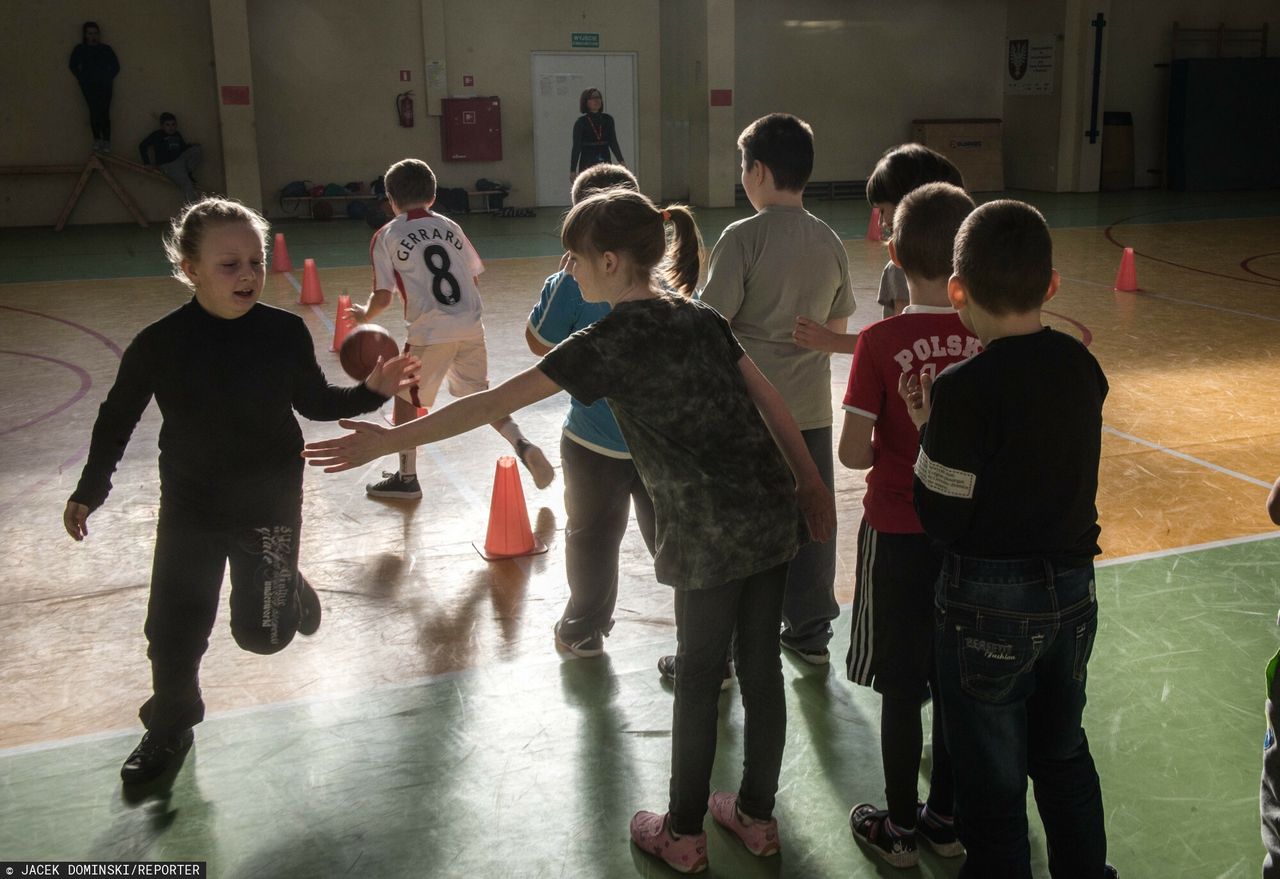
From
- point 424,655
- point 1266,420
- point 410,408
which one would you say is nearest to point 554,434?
point 410,408

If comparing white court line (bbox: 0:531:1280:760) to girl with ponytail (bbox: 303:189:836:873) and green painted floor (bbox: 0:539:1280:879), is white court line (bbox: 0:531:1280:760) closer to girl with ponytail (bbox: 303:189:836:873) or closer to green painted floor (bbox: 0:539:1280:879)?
green painted floor (bbox: 0:539:1280:879)

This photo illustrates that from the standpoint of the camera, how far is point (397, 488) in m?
5.79

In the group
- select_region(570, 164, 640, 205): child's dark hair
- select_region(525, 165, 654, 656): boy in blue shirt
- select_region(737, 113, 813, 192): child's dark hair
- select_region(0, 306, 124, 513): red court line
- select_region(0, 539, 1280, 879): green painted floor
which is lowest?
select_region(0, 539, 1280, 879): green painted floor

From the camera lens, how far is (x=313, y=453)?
2.61 m

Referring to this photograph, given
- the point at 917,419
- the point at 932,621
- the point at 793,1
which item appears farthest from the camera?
the point at 793,1

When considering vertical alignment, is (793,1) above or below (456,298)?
above

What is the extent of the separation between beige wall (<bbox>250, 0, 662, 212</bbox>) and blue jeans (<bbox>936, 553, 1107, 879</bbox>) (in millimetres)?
17872

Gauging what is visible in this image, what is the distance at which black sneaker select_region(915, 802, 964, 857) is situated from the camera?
114 inches

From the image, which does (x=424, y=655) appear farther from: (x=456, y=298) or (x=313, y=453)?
(x=456, y=298)

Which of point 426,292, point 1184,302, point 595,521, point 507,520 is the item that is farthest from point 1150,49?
point 595,521

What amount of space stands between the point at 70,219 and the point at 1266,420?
17108 mm

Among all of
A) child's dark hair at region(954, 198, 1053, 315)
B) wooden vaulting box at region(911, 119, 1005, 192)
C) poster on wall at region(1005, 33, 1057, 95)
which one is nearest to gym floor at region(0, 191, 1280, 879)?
child's dark hair at region(954, 198, 1053, 315)

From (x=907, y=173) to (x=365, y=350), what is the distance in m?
1.71

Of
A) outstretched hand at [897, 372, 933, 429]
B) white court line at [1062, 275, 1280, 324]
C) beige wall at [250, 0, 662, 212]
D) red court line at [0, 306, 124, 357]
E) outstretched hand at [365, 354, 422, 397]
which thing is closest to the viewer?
outstretched hand at [897, 372, 933, 429]
